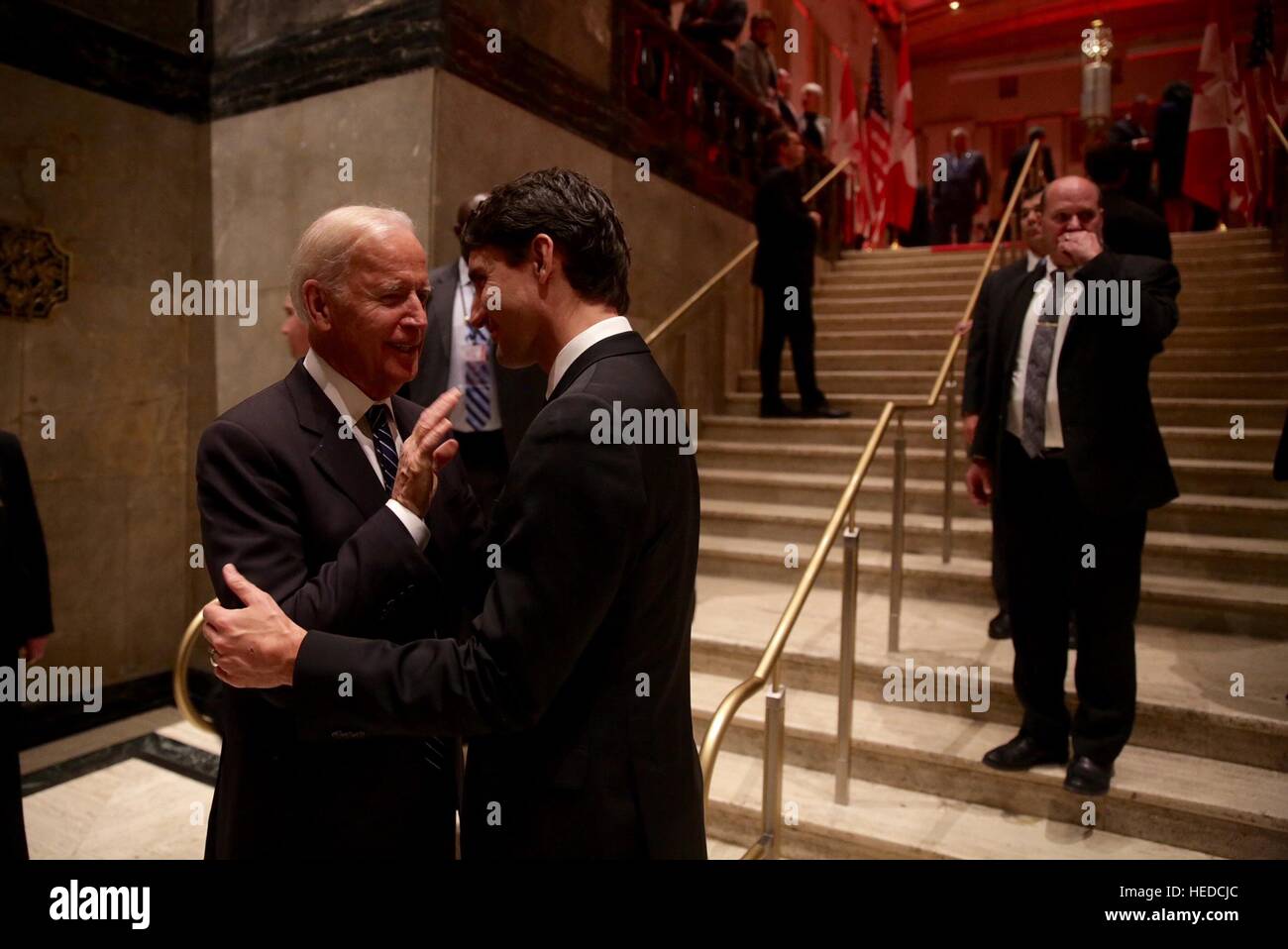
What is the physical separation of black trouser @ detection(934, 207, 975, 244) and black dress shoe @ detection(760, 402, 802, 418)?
5806mm

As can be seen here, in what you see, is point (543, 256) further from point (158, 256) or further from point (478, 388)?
point (158, 256)

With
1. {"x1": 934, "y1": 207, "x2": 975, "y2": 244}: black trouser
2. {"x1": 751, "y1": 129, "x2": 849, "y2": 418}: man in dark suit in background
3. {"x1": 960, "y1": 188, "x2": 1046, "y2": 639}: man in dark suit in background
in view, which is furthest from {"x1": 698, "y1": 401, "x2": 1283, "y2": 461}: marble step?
{"x1": 934, "y1": 207, "x2": 975, "y2": 244}: black trouser

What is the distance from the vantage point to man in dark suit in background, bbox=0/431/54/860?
6.84ft

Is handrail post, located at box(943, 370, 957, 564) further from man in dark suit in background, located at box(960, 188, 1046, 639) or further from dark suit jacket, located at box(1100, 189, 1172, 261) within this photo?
dark suit jacket, located at box(1100, 189, 1172, 261)

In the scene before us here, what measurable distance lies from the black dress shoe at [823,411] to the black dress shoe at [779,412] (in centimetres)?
6

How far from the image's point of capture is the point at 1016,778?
9.16ft

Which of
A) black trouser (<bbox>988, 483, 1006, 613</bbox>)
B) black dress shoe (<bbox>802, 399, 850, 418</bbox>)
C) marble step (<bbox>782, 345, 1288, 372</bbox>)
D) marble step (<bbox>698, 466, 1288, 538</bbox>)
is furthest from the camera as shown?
black dress shoe (<bbox>802, 399, 850, 418</bbox>)

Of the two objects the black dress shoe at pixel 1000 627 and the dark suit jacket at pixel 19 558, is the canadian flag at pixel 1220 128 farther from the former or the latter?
the dark suit jacket at pixel 19 558

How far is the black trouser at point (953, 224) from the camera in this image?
404 inches

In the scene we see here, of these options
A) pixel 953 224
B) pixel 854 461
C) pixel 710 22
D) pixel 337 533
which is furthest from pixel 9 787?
pixel 953 224

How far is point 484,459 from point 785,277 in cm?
307

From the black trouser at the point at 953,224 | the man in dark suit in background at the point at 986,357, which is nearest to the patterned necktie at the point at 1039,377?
the man in dark suit in background at the point at 986,357

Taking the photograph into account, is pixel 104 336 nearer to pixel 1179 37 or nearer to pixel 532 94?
pixel 532 94
